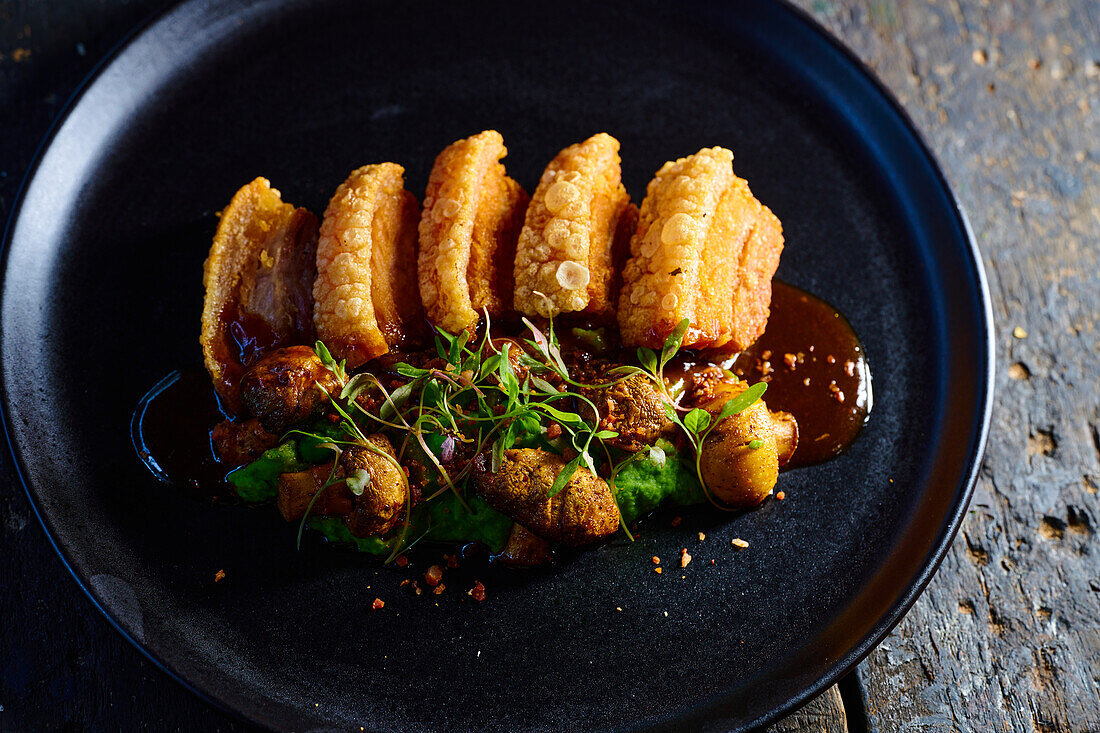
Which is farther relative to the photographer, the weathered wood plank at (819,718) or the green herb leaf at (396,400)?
the weathered wood plank at (819,718)

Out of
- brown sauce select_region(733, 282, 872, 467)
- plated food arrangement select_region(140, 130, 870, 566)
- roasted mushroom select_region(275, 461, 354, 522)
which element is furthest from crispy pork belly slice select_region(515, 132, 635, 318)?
roasted mushroom select_region(275, 461, 354, 522)

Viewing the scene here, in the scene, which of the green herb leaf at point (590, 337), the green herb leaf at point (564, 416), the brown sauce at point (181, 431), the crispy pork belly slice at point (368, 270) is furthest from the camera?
the green herb leaf at point (590, 337)

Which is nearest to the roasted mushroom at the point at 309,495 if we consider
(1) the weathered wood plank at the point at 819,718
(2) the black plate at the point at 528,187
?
(2) the black plate at the point at 528,187

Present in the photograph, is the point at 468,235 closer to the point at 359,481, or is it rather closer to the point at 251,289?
the point at 251,289

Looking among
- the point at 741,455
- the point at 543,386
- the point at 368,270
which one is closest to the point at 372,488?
the point at 543,386

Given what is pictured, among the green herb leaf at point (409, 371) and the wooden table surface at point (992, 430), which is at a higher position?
the green herb leaf at point (409, 371)

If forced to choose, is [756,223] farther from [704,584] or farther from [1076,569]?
[1076,569]

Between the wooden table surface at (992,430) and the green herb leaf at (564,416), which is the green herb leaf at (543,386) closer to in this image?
the green herb leaf at (564,416)
